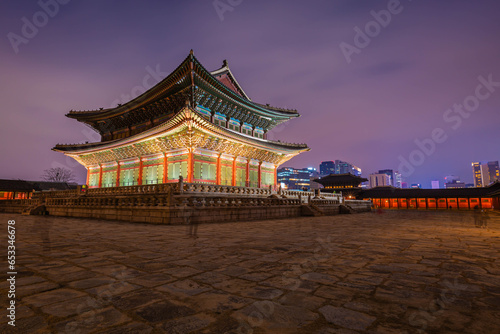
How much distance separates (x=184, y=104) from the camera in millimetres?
20812

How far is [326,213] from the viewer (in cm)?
1773

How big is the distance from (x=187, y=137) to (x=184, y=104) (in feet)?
12.5

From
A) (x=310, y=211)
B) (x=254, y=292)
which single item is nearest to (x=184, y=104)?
(x=310, y=211)

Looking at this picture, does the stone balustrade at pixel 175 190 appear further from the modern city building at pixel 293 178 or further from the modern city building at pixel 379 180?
the modern city building at pixel 379 180

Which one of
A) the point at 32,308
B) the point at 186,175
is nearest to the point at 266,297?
the point at 32,308

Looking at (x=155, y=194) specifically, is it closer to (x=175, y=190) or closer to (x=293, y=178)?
(x=175, y=190)

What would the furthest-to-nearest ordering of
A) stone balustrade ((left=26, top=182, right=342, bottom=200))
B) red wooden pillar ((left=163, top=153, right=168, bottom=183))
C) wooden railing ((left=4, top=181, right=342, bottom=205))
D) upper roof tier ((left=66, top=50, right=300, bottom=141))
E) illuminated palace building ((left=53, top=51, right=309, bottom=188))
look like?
red wooden pillar ((left=163, top=153, right=168, bottom=183))
upper roof tier ((left=66, top=50, right=300, bottom=141))
illuminated palace building ((left=53, top=51, right=309, bottom=188))
stone balustrade ((left=26, top=182, right=342, bottom=200))
wooden railing ((left=4, top=181, right=342, bottom=205))

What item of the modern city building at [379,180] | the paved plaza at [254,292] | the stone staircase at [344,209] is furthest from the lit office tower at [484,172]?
the paved plaza at [254,292]

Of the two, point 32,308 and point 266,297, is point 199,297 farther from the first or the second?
point 32,308

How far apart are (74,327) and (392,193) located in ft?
142

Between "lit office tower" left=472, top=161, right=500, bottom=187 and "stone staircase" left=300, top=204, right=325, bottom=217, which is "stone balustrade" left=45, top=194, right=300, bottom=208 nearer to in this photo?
"stone staircase" left=300, top=204, right=325, bottom=217

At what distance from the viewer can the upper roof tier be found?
1967 cm

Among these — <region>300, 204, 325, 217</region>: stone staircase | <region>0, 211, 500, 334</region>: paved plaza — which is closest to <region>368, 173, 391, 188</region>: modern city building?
<region>300, 204, 325, 217</region>: stone staircase

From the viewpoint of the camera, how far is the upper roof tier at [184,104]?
774 inches
